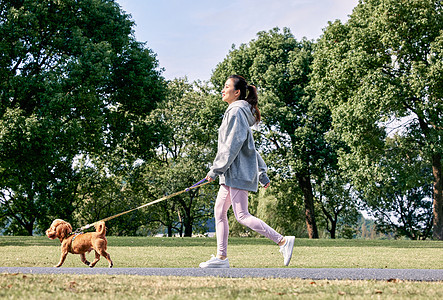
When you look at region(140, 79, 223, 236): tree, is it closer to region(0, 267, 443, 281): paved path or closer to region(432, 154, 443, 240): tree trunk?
region(432, 154, 443, 240): tree trunk

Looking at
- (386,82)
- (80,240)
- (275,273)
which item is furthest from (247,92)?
(386,82)

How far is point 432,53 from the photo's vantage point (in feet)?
82.5

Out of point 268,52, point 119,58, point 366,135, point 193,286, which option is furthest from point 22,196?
point 193,286

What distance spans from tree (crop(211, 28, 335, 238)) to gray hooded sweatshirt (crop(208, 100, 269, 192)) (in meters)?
25.0

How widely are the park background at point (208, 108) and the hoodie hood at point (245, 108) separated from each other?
15.0 meters

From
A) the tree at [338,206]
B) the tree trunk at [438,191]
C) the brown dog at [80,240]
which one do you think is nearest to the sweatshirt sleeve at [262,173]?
the brown dog at [80,240]

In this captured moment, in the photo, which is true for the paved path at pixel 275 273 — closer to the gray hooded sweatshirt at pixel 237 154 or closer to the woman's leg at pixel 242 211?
the woman's leg at pixel 242 211

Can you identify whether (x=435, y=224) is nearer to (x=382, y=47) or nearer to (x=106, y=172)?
(x=382, y=47)

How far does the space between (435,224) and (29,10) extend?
973 inches

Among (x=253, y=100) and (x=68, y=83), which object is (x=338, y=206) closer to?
(x=68, y=83)

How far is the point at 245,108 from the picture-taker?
707cm

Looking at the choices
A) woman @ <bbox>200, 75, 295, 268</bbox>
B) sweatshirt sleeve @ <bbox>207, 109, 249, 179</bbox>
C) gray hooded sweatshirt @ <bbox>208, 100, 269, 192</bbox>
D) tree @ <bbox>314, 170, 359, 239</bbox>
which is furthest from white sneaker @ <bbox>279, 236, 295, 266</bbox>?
tree @ <bbox>314, 170, 359, 239</bbox>

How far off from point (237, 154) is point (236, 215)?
2.92 ft

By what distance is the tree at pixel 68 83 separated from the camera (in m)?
21.0
